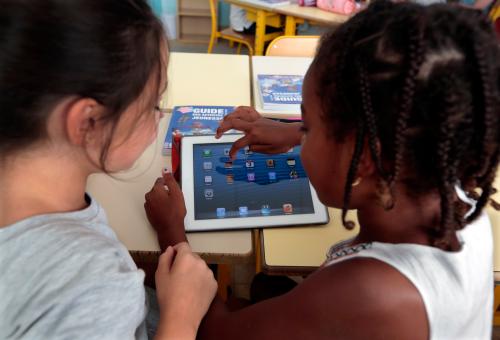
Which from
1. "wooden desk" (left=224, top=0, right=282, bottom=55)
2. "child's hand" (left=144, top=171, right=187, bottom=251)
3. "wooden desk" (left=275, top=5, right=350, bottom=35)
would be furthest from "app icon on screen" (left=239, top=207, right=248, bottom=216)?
"wooden desk" (left=224, top=0, right=282, bottom=55)

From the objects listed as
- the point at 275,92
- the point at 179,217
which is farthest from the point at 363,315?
the point at 275,92

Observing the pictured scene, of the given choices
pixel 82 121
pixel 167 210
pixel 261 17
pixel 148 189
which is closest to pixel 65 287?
pixel 82 121

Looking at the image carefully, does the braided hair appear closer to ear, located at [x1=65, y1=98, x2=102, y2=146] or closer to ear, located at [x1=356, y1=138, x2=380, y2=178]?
ear, located at [x1=356, y1=138, x2=380, y2=178]

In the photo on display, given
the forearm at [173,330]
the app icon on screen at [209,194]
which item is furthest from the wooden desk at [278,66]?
the forearm at [173,330]

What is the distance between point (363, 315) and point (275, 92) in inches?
35.8

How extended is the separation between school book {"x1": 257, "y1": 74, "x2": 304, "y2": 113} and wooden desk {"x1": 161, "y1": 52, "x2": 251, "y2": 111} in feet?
0.19

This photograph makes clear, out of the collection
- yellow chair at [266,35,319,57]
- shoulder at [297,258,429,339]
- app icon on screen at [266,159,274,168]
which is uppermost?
yellow chair at [266,35,319,57]

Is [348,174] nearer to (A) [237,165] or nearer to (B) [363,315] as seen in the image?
(B) [363,315]

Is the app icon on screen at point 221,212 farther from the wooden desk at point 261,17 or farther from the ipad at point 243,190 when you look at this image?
the wooden desk at point 261,17

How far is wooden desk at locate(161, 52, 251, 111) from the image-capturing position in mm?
1285

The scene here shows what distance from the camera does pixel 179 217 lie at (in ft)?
2.57

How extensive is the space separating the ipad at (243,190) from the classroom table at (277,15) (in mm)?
2129

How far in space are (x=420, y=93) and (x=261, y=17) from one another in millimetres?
2742

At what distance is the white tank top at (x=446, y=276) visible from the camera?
1.69 feet
